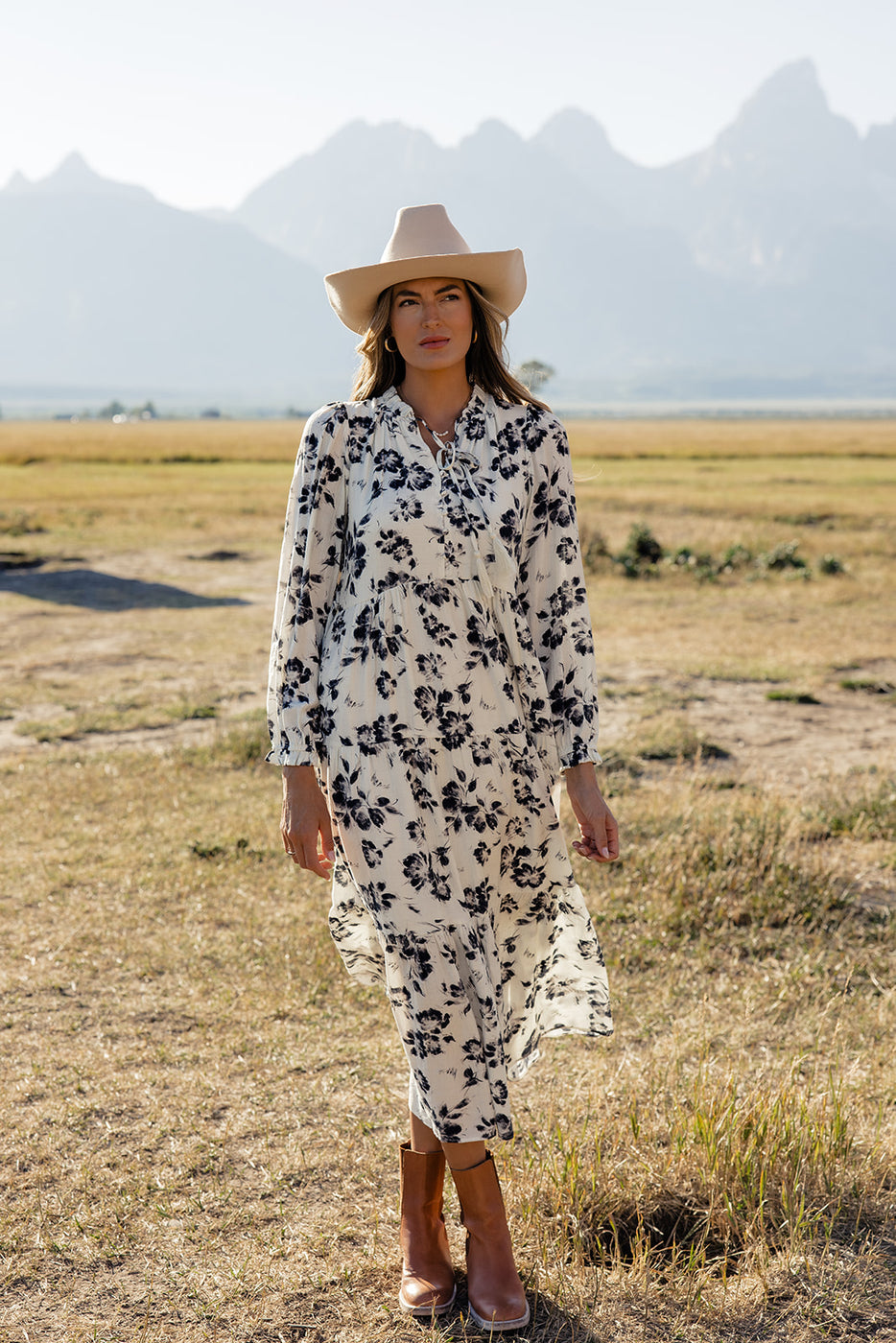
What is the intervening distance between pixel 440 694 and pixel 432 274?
93cm

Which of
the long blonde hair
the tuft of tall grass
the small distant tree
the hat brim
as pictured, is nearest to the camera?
the hat brim

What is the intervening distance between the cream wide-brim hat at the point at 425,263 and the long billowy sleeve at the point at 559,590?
0.34m

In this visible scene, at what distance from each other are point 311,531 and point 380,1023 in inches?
88.7

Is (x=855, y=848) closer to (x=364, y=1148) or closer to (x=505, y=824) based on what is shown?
(x=364, y=1148)

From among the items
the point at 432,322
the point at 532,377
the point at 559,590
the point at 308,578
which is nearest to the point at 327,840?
the point at 308,578

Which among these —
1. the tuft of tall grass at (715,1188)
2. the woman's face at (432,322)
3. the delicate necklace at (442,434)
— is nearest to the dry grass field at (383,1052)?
the tuft of tall grass at (715,1188)

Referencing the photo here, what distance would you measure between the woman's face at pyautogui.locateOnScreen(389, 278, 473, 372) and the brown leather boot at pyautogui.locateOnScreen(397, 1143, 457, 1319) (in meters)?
1.75

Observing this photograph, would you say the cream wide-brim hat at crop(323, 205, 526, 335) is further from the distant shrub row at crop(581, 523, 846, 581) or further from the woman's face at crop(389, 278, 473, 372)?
the distant shrub row at crop(581, 523, 846, 581)

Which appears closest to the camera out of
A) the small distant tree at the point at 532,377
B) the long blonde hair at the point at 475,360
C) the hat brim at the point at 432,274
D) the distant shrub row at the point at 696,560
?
the hat brim at the point at 432,274

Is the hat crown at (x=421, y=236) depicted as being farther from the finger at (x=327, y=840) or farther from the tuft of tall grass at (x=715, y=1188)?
the tuft of tall grass at (x=715, y=1188)

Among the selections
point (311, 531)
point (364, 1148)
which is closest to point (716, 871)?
point (364, 1148)

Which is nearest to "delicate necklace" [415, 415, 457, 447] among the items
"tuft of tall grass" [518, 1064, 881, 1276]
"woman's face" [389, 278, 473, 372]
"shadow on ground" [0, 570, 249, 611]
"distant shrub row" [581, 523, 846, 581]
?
"woman's face" [389, 278, 473, 372]

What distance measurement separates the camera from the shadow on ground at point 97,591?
555 inches

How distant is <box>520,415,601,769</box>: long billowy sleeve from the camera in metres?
2.66
